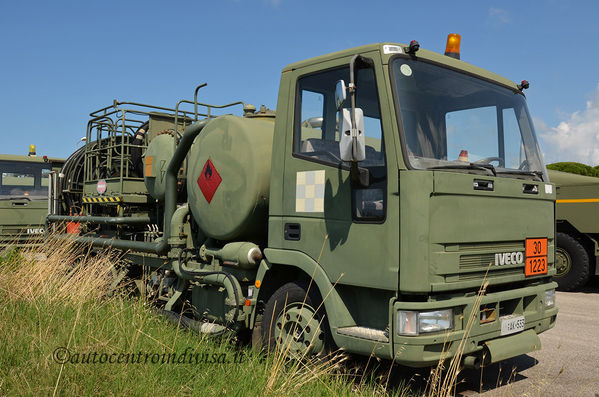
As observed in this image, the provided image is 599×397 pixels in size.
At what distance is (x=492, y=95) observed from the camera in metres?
4.41

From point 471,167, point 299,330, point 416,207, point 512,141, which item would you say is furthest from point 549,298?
point 299,330

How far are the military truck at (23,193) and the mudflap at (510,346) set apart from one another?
11369mm

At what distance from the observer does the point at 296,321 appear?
13.1ft

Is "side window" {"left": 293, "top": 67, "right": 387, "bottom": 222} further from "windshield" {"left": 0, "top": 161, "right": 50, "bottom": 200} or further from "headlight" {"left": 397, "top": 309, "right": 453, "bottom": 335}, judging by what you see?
"windshield" {"left": 0, "top": 161, "right": 50, "bottom": 200}

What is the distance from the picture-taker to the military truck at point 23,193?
1257cm

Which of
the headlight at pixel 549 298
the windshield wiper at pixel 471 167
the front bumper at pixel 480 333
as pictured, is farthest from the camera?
the headlight at pixel 549 298

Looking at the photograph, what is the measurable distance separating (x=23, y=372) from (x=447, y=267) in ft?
9.19

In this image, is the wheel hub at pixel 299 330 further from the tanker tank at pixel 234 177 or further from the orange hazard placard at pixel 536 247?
the orange hazard placard at pixel 536 247

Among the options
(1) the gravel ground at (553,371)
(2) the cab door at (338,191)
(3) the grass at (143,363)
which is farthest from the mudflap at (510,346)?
(2) the cab door at (338,191)

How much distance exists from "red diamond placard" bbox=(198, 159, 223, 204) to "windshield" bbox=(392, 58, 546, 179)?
2.02m

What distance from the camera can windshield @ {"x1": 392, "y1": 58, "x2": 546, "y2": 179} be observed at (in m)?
3.61

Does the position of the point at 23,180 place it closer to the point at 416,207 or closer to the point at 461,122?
the point at 461,122

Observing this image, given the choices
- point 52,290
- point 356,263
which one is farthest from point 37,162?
point 356,263

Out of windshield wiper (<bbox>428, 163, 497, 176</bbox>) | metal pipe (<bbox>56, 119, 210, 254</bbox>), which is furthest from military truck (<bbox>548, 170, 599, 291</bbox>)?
metal pipe (<bbox>56, 119, 210, 254</bbox>)
